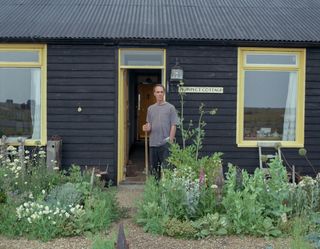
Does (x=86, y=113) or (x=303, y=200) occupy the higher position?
(x=86, y=113)

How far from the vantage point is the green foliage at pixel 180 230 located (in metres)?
5.48

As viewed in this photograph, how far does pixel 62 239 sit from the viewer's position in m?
5.52

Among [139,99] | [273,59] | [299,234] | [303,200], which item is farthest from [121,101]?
[139,99]

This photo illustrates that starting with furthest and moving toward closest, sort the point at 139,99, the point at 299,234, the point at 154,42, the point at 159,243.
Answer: the point at 139,99 < the point at 154,42 < the point at 159,243 < the point at 299,234

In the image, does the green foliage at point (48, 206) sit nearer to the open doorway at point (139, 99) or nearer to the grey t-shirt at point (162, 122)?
the grey t-shirt at point (162, 122)

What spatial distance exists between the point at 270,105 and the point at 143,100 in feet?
19.8

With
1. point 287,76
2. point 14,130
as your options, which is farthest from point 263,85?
point 14,130

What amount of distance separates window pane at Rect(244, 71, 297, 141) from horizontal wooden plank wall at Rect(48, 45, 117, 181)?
2501 millimetres

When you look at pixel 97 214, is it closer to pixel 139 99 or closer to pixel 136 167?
pixel 136 167

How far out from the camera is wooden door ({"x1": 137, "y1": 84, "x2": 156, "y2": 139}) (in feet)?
48.1

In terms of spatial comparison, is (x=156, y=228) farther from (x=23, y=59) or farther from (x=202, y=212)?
(x=23, y=59)

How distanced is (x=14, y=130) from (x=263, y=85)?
15.4 feet

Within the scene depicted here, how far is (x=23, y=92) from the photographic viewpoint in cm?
930

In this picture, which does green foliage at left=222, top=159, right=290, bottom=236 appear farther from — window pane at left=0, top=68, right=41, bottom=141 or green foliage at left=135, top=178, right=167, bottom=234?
window pane at left=0, top=68, right=41, bottom=141
